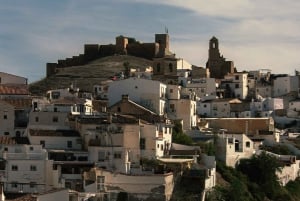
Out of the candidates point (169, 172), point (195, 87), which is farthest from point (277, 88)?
→ point (169, 172)

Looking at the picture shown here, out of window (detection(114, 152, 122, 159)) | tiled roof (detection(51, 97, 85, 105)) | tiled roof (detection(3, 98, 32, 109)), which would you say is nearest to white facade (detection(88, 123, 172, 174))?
window (detection(114, 152, 122, 159))

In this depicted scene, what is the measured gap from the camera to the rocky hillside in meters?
68.7

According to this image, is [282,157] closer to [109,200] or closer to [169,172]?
[169,172]

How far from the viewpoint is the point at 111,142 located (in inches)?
1535

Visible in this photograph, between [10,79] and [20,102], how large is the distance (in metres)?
10.5

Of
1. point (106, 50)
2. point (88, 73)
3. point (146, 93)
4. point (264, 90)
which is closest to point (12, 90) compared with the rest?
point (146, 93)

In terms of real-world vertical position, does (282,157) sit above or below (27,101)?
below

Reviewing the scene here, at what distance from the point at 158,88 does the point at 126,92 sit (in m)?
1.81

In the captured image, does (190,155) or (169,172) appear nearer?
(169,172)

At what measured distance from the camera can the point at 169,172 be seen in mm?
37656

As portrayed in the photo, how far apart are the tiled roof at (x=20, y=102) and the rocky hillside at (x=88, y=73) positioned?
18.0 m

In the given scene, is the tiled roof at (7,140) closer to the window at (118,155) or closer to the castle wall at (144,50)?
the window at (118,155)

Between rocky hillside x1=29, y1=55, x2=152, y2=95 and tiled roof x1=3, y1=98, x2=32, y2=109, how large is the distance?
18.0 metres

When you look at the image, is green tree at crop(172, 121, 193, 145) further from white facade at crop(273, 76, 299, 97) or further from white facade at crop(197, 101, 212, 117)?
white facade at crop(273, 76, 299, 97)
